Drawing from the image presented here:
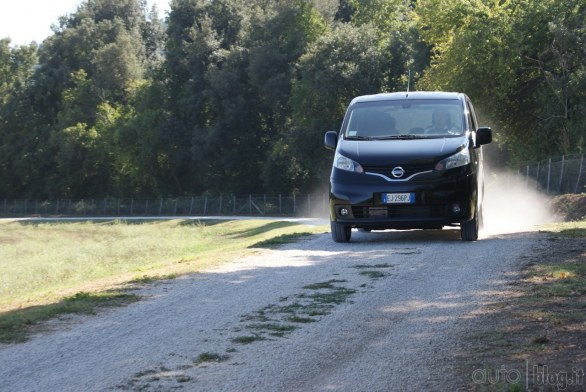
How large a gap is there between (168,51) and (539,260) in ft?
223

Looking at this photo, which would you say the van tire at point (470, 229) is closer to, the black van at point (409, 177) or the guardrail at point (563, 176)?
the black van at point (409, 177)

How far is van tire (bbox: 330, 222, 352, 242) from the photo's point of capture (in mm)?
15320

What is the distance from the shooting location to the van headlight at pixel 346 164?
14742 millimetres

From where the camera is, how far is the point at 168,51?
77500 millimetres

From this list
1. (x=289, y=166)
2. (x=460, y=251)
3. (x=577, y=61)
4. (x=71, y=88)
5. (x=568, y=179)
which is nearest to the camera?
(x=460, y=251)

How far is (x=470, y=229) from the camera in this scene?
587 inches

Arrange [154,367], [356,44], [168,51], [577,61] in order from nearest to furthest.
Answer: [154,367]
[577,61]
[356,44]
[168,51]

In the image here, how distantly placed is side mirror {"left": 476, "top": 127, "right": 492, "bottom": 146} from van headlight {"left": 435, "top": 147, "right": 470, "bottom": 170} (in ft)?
2.47

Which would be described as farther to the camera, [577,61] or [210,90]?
[210,90]

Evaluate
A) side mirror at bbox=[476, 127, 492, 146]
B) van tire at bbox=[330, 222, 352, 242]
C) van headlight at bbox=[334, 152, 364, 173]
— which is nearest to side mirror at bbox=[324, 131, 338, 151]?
van headlight at bbox=[334, 152, 364, 173]

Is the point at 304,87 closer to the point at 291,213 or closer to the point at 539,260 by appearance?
the point at 291,213

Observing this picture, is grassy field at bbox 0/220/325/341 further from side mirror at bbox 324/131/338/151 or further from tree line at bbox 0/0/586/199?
tree line at bbox 0/0/586/199

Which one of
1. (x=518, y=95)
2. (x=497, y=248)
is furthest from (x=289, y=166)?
(x=497, y=248)

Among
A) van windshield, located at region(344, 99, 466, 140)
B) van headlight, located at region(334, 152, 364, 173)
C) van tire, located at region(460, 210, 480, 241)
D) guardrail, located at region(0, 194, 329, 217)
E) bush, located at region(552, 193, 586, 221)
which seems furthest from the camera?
guardrail, located at region(0, 194, 329, 217)
